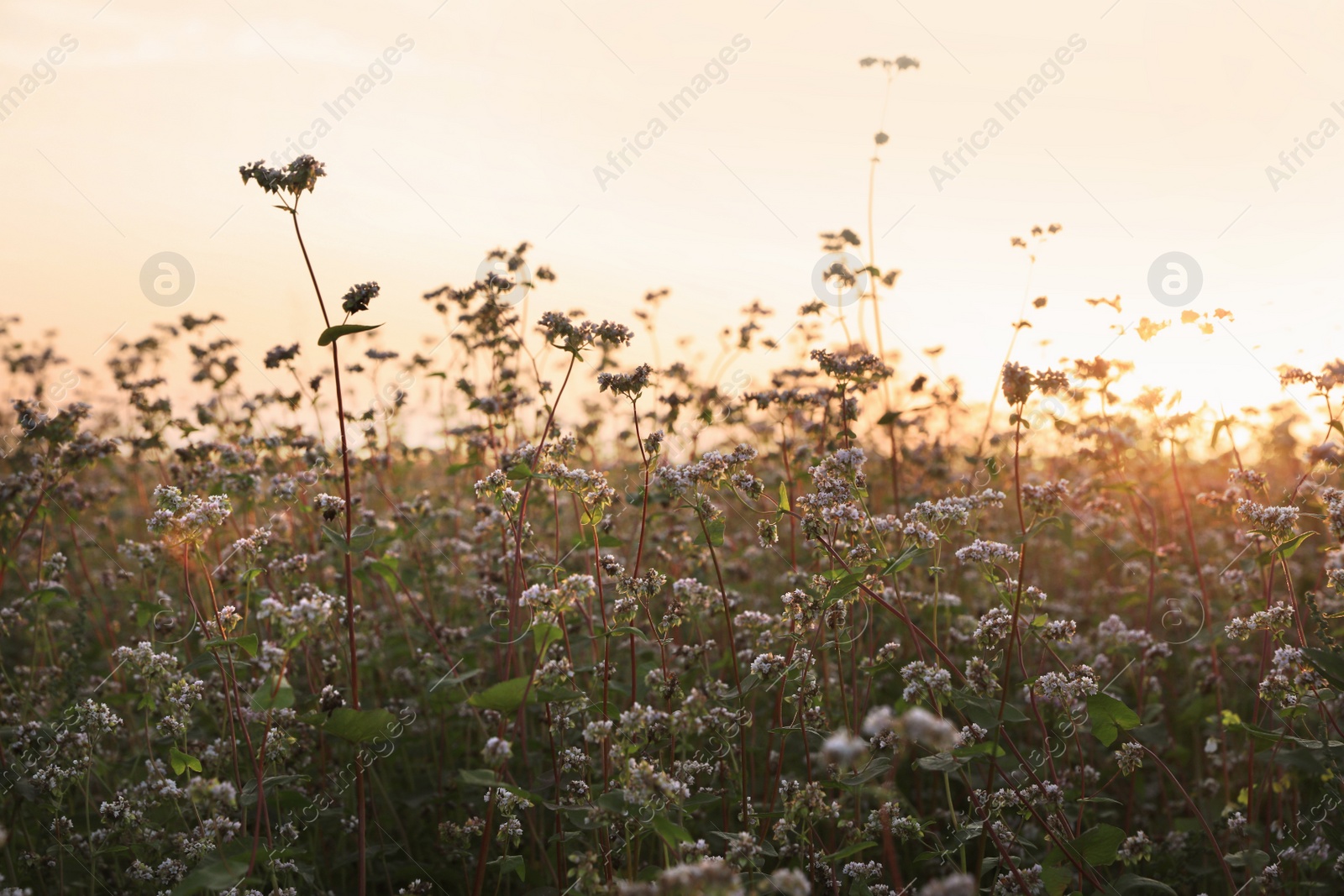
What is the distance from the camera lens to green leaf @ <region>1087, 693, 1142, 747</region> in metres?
4.59

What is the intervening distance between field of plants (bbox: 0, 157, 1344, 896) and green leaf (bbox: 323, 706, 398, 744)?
0.03m

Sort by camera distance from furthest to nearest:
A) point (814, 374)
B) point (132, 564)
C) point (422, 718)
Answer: point (132, 564) < point (814, 374) < point (422, 718)

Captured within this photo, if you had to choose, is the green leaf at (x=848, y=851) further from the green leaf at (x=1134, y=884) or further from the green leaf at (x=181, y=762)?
the green leaf at (x=181, y=762)

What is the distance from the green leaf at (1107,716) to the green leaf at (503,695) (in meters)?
3.24

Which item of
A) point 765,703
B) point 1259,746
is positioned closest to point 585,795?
point 765,703

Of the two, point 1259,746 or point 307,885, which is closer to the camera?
point 307,885

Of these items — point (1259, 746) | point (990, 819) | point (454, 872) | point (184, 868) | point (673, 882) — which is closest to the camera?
point (673, 882)

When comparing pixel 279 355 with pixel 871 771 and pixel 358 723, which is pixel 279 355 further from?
pixel 871 771

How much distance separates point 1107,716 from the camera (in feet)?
15.4

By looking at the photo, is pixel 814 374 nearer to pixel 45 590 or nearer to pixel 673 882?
pixel 673 882

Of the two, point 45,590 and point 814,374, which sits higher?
point 814,374

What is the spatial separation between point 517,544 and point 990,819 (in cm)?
327

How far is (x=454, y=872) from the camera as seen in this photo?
557 centimetres

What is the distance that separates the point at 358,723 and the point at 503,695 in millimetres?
807
